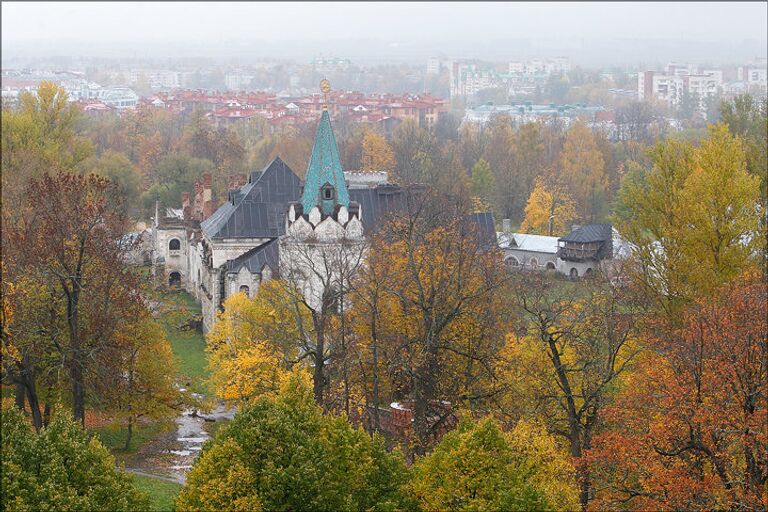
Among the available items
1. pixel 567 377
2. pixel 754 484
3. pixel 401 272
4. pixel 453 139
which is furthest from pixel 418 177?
pixel 754 484

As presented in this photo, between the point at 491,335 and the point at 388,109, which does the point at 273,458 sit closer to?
the point at 491,335

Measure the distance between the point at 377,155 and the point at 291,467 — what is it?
195ft

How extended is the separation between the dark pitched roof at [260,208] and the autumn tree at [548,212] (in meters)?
22.5

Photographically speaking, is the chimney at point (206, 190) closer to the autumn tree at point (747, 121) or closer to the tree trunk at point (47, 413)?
the autumn tree at point (747, 121)

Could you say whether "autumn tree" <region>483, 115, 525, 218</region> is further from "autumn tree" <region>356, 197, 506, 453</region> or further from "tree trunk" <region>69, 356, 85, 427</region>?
"tree trunk" <region>69, 356, 85, 427</region>

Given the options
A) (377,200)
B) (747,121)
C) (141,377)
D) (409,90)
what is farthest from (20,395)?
(409,90)

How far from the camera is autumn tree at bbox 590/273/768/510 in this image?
2031cm

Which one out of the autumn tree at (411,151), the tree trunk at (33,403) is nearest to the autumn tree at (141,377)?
the tree trunk at (33,403)

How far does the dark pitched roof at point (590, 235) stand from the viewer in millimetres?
57781

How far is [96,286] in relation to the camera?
28750 mm

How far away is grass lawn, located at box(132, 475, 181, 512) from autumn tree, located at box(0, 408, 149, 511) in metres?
3.71

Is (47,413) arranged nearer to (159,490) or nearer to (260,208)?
(159,490)

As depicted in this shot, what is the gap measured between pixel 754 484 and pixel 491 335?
10347mm

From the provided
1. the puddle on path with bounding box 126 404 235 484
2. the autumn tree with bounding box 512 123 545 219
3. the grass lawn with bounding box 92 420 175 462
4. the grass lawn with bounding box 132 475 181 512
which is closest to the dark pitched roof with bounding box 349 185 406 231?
the puddle on path with bounding box 126 404 235 484
